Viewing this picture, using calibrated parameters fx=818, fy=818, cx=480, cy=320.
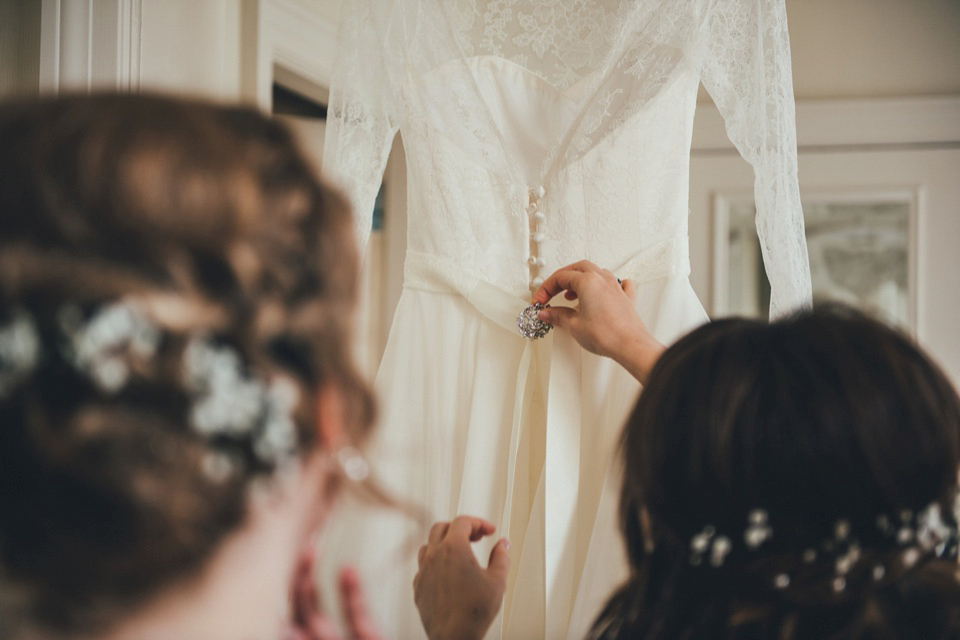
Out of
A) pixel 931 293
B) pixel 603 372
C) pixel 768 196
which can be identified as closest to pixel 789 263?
pixel 768 196

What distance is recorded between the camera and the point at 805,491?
1.73 feet

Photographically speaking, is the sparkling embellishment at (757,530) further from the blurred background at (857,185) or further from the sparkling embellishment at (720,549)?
the blurred background at (857,185)

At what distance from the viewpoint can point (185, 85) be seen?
1.27 metres

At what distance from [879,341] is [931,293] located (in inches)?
66.7

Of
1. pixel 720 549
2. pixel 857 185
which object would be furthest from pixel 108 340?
pixel 857 185

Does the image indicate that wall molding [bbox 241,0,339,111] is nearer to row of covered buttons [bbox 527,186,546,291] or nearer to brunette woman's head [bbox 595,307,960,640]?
row of covered buttons [bbox 527,186,546,291]

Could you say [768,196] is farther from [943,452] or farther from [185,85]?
[185,85]

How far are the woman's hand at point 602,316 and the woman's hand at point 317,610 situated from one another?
462 millimetres

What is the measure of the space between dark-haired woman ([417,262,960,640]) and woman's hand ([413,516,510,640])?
0.16 m

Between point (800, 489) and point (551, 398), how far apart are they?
0.46 metres

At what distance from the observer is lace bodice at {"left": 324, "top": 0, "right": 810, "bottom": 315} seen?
0.95m

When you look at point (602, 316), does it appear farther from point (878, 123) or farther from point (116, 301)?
point (878, 123)

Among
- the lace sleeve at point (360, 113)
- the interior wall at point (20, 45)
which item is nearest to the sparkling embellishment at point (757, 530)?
the lace sleeve at point (360, 113)

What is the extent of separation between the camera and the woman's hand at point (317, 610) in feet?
1.58
